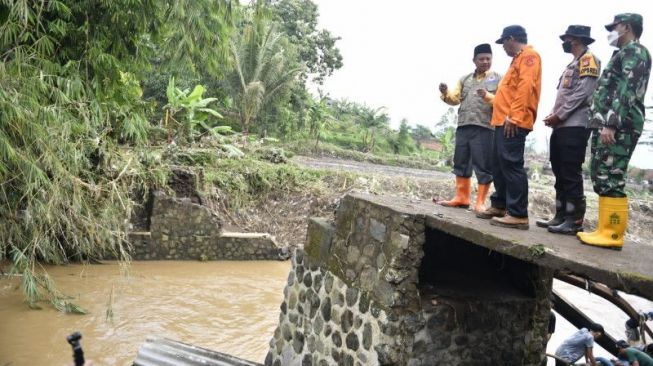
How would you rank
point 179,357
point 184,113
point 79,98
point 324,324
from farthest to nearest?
point 184,113
point 79,98
point 179,357
point 324,324

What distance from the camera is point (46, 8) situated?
4.98 m

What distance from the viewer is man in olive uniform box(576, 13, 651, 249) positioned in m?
2.88

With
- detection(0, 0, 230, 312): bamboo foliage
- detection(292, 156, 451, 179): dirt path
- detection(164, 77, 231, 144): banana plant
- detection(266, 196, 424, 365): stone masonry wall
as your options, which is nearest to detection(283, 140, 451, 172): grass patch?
detection(292, 156, 451, 179): dirt path

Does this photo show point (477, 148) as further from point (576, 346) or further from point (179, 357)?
point (179, 357)

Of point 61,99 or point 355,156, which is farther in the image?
point 355,156

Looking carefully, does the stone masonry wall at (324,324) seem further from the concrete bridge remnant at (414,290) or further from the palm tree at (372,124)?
the palm tree at (372,124)

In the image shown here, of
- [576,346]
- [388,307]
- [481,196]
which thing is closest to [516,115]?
[481,196]

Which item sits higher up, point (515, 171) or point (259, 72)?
point (259, 72)

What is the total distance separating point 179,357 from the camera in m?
4.54

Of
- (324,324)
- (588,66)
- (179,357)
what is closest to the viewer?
(588,66)

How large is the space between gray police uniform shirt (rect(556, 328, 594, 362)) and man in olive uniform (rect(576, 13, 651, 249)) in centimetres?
322

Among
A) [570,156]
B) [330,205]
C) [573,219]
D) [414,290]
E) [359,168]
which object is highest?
[570,156]

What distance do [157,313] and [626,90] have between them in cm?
802

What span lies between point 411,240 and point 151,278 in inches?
329
